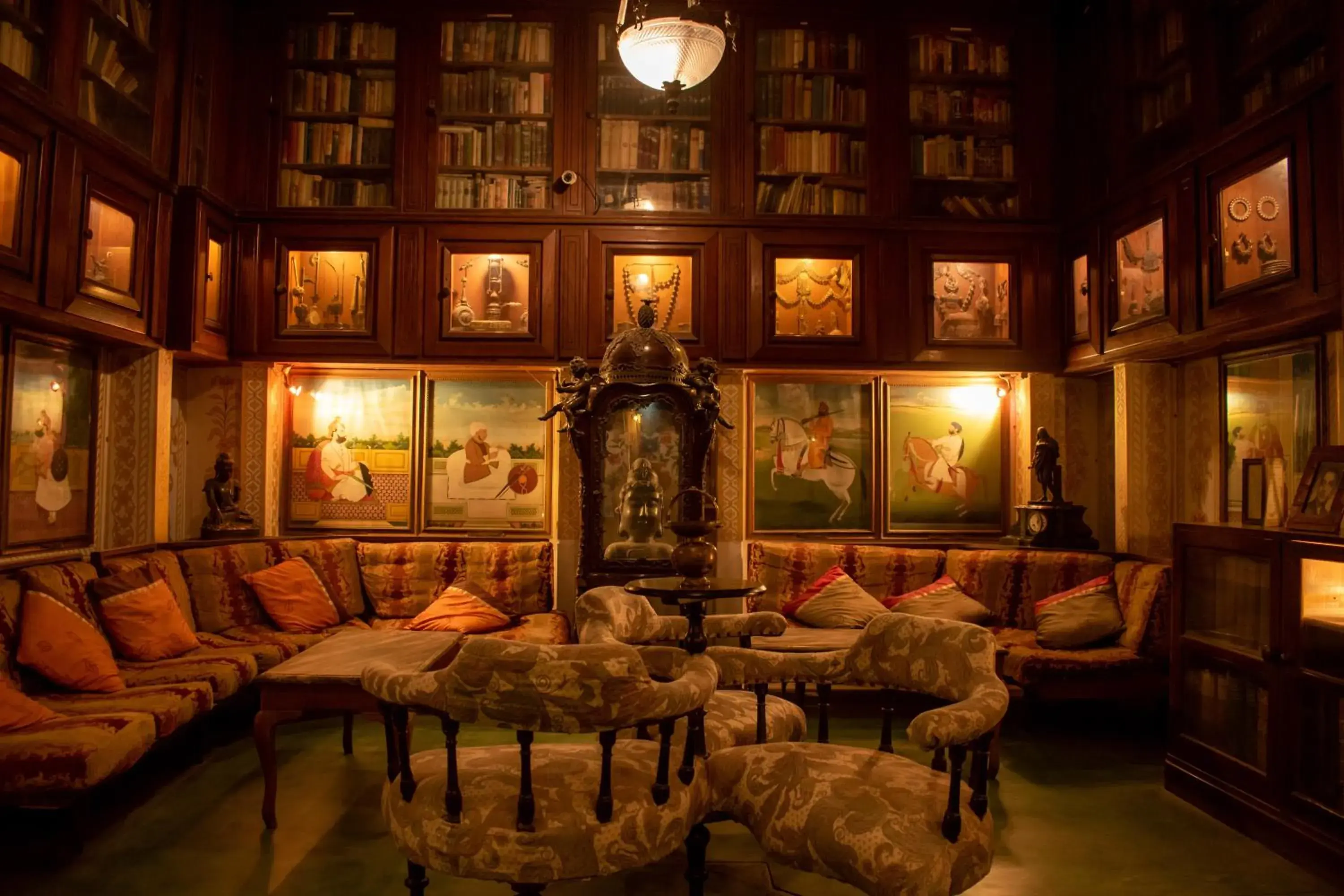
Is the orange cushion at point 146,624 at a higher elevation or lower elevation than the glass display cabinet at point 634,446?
lower

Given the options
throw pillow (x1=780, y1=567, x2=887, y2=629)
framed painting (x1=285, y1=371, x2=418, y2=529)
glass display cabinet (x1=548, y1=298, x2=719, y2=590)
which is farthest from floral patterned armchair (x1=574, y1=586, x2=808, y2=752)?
framed painting (x1=285, y1=371, x2=418, y2=529)

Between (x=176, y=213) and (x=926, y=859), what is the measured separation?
5447 millimetres

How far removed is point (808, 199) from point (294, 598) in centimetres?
425

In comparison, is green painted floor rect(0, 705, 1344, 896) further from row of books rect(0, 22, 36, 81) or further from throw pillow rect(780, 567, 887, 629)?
row of books rect(0, 22, 36, 81)

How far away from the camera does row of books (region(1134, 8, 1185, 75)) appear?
5.04 m

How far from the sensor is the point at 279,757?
454 cm

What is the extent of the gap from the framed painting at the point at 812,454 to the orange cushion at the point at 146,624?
3602 millimetres

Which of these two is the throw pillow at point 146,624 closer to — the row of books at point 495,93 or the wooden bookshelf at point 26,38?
the wooden bookshelf at point 26,38

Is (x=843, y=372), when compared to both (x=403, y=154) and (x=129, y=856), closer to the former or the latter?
(x=403, y=154)

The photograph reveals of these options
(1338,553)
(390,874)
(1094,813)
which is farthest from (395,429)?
(1338,553)

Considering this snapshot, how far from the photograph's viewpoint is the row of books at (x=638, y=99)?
6.20m

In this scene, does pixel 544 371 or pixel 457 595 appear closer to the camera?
pixel 457 595

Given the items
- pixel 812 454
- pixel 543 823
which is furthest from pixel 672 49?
pixel 812 454

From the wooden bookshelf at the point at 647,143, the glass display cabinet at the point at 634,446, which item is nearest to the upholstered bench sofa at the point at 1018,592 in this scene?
the glass display cabinet at the point at 634,446
